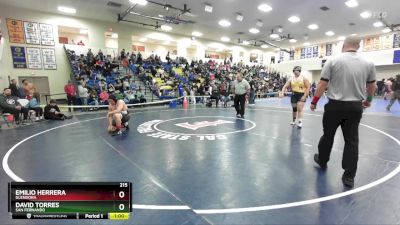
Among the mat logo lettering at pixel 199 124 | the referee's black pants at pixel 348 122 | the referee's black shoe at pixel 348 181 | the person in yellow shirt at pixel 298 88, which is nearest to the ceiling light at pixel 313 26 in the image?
the person in yellow shirt at pixel 298 88

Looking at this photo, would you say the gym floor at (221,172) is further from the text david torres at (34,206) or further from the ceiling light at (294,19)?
the ceiling light at (294,19)

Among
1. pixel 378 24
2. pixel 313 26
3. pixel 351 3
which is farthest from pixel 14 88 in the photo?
pixel 378 24

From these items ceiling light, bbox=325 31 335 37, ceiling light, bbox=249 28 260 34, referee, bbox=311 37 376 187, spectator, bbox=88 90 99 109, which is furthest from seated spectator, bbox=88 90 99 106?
ceiling light, bbox=325 31 335 37

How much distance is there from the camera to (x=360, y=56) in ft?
9.90

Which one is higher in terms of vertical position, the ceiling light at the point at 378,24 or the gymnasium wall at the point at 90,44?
the ceiling light at the point at 378,24

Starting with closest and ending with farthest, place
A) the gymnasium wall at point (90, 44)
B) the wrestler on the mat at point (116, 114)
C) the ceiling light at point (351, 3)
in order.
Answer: the wrestler on the mat at point (116, 114)
the ceiling light at point (351, 3)
the gymnasium wall at point (90, 44)

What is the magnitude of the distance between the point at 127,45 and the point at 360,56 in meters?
18.2

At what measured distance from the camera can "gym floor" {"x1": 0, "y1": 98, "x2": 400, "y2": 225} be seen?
7.73 feet

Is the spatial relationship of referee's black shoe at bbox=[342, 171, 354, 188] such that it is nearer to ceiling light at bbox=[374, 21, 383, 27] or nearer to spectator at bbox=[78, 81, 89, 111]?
spectator at bbox=[78, 81, 89, 111]

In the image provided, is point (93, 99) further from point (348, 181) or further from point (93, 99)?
point (348, 181)

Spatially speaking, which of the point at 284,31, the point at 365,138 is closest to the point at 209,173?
the point at 365,138

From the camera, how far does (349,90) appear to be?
2.99 metres
